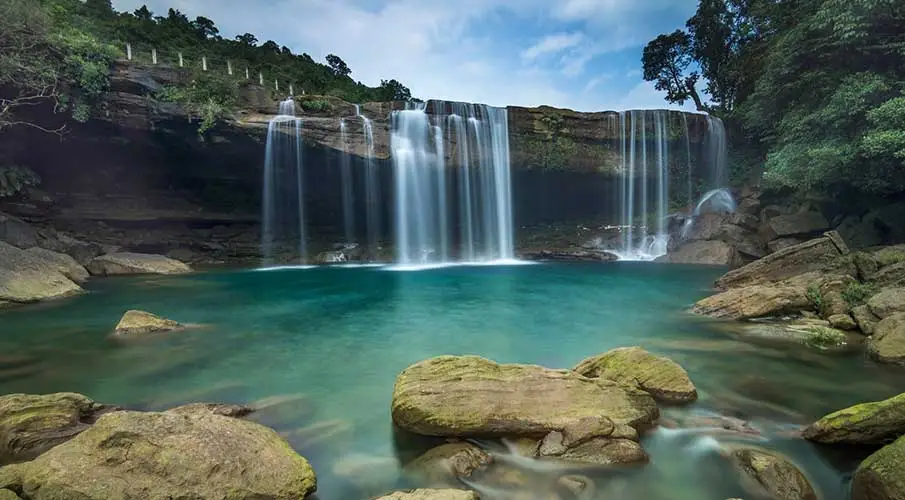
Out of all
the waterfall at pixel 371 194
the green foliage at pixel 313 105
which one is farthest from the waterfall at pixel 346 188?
the green foliage at pixel 313 105

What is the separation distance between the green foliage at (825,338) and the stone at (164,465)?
8030 millimetres

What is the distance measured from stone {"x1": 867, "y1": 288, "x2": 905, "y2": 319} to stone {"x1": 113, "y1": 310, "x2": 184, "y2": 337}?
13.0 metres

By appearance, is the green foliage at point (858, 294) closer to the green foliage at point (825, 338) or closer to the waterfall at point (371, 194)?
the green foliage at point (825, 338)

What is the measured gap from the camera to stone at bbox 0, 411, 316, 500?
10.0 ft

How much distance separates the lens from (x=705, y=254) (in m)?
21.4

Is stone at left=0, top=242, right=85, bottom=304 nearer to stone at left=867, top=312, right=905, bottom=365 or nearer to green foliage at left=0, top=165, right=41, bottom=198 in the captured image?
green foliage at left=0, top=165, right=41, bottom=198

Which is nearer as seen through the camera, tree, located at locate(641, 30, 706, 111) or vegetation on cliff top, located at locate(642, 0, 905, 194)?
vegetation on cliff top, located at locate(642, 0, 905, 194)

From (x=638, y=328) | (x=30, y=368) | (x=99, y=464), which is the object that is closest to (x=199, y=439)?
(x=99, y=464)

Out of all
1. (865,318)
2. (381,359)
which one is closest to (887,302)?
(865,318)

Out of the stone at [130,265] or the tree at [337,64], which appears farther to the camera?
the tree at [337,64]

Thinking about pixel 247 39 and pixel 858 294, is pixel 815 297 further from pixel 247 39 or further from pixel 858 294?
pixel 247 39

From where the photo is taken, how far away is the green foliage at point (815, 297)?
918cm

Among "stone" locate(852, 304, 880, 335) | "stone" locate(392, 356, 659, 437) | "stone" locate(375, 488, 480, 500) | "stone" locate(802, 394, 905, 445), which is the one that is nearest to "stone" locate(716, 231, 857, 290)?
"stone" locate(852, 304, 880, 335)

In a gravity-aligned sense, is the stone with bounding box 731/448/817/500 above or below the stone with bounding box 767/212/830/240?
below
